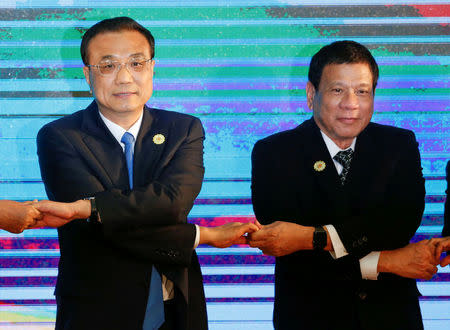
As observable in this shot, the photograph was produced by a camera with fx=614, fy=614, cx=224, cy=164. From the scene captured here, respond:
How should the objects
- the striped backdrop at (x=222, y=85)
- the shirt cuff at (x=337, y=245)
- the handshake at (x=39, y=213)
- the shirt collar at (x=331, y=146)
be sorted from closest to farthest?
the handshake at (x=39, y=213) < the shirt cuff at (x=337, y=245) < the shirt collar at (x=331, y=146) < the striped backdrop at (x=222, y=85)

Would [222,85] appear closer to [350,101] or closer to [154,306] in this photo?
[350,101]

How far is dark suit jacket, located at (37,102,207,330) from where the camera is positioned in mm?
2684

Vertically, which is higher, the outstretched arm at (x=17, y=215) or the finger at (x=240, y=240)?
the outstretched arm at (x=17, y=215)

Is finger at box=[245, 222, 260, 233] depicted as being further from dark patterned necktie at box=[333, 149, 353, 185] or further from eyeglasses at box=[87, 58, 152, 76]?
eyeglasses at box=[87, 58, 152, 76]

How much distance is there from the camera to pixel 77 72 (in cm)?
387

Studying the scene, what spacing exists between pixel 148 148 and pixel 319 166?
0.83 m

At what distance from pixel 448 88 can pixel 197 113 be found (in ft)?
5.31

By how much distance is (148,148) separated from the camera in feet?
9.50

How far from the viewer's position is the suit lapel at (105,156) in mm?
2812

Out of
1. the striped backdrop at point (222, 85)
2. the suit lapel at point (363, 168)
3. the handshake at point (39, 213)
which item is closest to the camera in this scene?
the handshake at point (39, 213)

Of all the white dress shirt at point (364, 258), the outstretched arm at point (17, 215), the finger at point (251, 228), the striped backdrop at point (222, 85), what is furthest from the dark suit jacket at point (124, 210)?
the striped backdrop at point (222, 85)

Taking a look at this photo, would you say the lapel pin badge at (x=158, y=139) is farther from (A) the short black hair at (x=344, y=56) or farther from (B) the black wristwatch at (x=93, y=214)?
(A) the short black hair at (x=344, y=56)

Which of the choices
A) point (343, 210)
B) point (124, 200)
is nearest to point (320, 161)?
point (343, 210)

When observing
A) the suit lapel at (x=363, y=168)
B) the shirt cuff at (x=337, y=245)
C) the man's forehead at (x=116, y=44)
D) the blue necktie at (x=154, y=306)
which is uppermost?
the man's forehead at (x=116, y=44)
